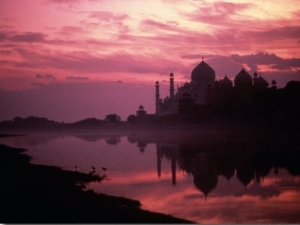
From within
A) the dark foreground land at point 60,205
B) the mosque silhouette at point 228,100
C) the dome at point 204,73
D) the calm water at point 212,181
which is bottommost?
the calm water at point 212,181

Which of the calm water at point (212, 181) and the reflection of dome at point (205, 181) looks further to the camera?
the reflection of dome at point (205, 181)

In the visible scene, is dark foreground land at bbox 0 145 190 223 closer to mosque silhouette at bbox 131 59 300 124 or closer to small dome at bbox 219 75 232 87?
mosque silhouette at bbox 131 59 300 124

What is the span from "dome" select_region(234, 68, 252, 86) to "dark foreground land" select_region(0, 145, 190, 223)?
25234mm

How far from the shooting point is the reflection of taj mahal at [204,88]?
32.7 meters

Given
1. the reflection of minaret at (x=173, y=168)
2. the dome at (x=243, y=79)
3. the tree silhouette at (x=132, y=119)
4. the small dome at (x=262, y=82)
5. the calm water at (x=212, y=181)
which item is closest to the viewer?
the calm water at (x=212, y=181)

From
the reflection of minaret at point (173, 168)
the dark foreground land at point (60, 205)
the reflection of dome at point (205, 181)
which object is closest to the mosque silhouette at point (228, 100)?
the reflection of minaret at point (173, 168)

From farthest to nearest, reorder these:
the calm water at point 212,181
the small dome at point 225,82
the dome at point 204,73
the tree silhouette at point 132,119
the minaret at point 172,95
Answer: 1. the tree silhouette at point 132,119
2. the minaret at point 172,95
3. the dome at point 204,73
4. the small dome at point 225,82
5. the calm water at point 212,181

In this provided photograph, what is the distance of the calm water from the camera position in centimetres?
762

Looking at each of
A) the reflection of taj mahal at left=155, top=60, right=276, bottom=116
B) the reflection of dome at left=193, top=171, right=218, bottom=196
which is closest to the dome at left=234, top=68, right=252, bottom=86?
the reflection of taj mahal at left=155, top=60, right=276, bottom=116

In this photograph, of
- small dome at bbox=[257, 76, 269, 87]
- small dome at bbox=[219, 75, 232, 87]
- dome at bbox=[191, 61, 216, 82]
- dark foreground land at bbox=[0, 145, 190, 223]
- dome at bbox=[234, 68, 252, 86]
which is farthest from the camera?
dome at bbox=[191, 61, 216, 82]

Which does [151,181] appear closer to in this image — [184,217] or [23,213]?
[184,217]

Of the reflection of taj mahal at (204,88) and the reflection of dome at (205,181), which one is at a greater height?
the reflection of taj mahal at (204,88)

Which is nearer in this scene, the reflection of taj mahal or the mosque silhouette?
the mosque silhouette

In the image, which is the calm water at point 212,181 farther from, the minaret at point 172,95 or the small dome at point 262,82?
the minaret at point 172,95
